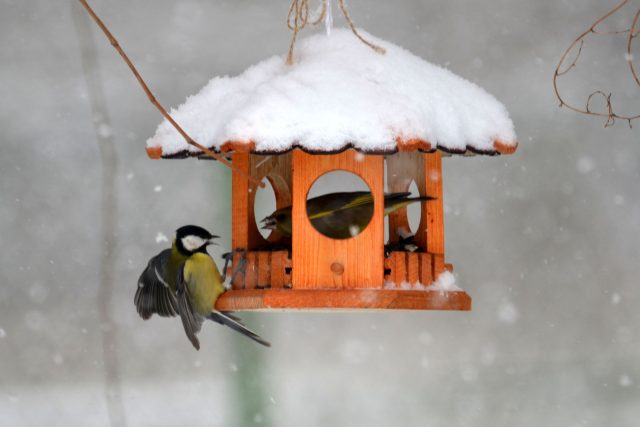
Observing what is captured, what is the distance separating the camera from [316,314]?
5637 millimetres

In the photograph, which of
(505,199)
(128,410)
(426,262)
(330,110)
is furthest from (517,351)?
(330,110)

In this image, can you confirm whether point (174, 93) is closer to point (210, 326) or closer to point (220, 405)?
point (210, 326)

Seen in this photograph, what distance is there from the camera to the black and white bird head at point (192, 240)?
12.5 feet

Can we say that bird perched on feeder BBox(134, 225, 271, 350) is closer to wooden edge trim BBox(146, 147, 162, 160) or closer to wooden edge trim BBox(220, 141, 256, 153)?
wooden edge trim BBox(146, 147, 162, 160)

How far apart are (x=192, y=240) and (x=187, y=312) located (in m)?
0.31

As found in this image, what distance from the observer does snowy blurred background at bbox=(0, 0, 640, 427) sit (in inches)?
217

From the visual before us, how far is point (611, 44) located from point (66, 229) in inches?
141

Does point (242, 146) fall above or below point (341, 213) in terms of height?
above

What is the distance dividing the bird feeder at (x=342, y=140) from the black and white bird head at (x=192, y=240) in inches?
15.2

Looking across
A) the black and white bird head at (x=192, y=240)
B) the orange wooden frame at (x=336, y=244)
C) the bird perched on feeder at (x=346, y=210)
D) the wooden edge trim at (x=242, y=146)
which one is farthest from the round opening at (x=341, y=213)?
the black and white bird head at (x=192, y=240)

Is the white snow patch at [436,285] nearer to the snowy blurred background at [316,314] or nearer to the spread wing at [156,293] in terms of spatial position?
the spread wing at [156,293]

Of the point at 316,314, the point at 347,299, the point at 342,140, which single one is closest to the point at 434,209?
the point at 347,299

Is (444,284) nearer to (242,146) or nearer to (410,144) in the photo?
(410,144)

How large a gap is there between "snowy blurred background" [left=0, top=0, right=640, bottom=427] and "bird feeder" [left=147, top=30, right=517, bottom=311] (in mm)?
2148
